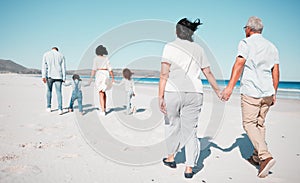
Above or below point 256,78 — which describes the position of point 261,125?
below

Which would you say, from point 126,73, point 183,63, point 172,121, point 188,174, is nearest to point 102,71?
point 126,73

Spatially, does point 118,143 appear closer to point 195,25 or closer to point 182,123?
point 182,123

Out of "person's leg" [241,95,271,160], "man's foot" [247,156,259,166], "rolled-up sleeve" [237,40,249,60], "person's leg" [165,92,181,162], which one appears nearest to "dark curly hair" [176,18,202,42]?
"rolled-up sleeve" [237,40,249,60]

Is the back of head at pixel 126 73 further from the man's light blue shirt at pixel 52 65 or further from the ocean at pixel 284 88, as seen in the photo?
the ocean at pixel 284 88

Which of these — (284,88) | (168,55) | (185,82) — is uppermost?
(168,55)

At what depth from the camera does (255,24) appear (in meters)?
2.75

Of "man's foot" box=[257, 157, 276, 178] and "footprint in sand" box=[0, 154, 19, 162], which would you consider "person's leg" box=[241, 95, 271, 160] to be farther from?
"footprint in sand" box=[0, 154, 19, 162]

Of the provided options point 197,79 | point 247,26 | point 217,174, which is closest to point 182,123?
point 197,79

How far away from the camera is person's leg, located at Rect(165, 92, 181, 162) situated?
266cm

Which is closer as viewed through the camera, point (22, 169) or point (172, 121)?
point (22, 169)

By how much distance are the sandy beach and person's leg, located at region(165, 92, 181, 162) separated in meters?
0.33

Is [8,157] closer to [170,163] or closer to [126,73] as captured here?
[170,163]

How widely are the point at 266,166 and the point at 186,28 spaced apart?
1883mm

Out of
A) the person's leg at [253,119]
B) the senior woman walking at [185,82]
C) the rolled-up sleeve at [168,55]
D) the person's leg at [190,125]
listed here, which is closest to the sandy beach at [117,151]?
the person's leg at [190,125]
